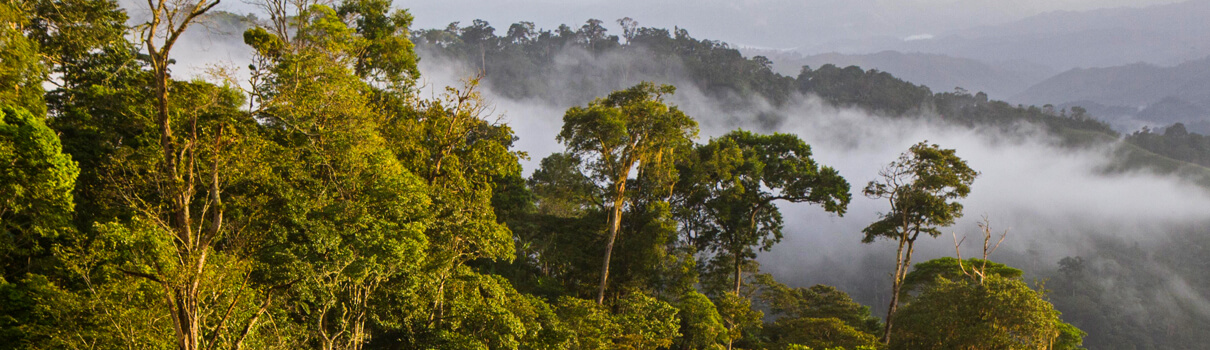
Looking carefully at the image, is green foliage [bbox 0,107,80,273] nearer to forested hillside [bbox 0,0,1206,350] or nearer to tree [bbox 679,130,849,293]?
forested hillside [bbox 0,0,1206,350]

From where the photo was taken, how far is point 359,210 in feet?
38.6

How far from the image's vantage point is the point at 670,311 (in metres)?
14.3

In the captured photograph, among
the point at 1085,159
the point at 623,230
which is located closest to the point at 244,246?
the point at 623,230

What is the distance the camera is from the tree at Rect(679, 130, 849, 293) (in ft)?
76.5

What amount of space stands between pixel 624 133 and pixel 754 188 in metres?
8.02

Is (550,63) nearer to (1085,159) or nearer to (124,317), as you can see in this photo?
(1085,159)

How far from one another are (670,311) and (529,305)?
134 inches

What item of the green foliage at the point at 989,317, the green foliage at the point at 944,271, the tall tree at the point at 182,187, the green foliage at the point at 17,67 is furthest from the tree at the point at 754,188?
the green foliage at the point at 17,67

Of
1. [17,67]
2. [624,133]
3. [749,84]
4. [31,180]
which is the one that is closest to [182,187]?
[31,180]

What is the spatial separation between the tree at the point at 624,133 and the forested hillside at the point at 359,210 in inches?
3.0

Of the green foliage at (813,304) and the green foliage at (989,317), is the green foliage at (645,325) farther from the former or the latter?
the green foliage at (813,304)

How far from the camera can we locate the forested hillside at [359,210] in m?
8.91

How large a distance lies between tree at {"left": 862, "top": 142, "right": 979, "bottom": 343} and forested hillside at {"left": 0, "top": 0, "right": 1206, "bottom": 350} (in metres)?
0.11

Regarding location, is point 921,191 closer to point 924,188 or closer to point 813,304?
point 924,188
